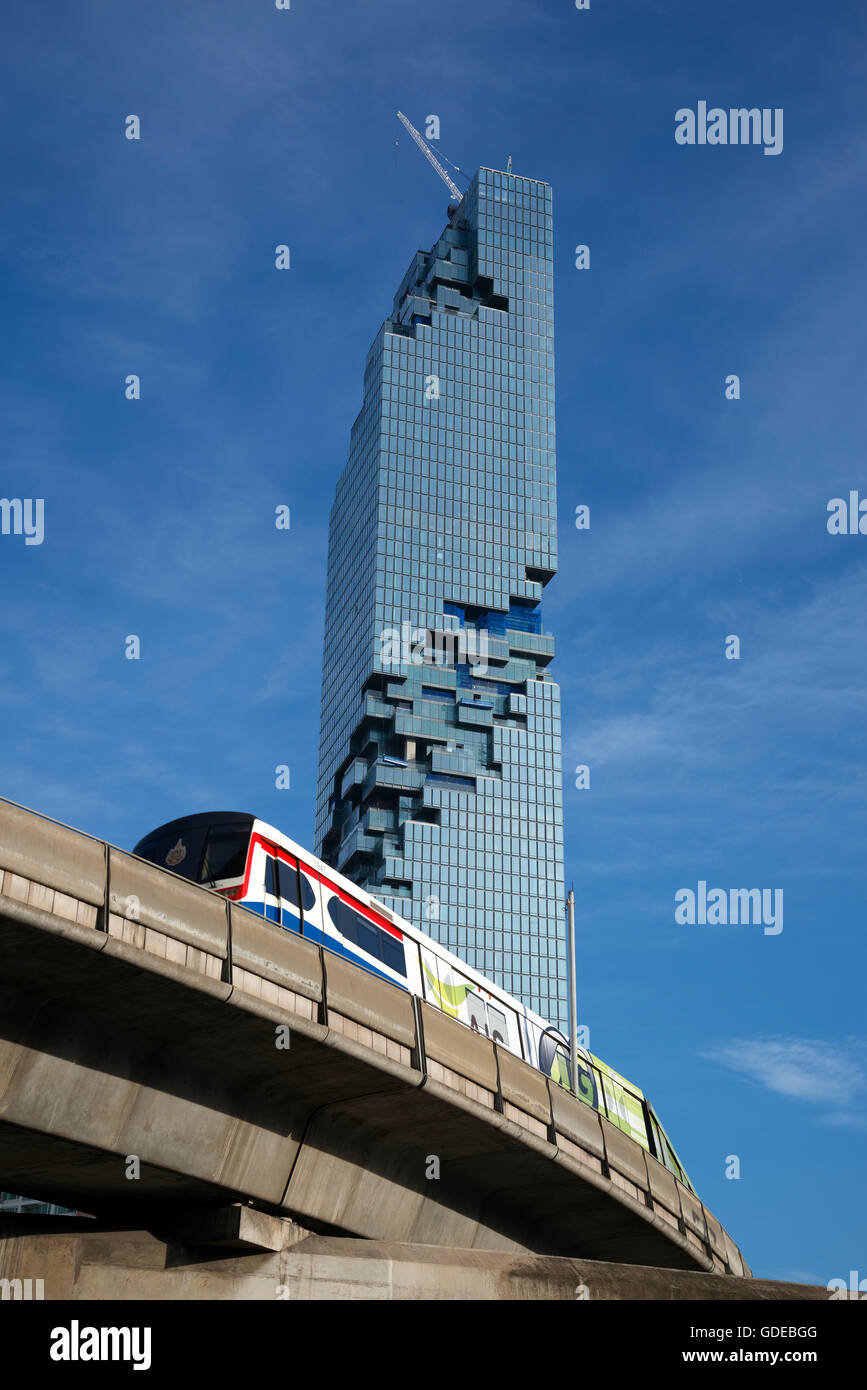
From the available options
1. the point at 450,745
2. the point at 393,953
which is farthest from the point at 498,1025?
the point at 450,745

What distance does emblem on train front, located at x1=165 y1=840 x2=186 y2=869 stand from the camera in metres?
25.2

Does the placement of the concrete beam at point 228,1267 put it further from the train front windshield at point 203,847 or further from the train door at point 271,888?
the train front windshield at point 203,847

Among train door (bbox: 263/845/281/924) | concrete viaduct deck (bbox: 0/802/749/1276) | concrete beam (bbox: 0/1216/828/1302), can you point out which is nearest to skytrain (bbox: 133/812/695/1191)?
train door (bbox: 263/845/281/924)

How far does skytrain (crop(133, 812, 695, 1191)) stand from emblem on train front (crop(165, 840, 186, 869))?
23mm

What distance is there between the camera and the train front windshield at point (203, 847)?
24.2 m

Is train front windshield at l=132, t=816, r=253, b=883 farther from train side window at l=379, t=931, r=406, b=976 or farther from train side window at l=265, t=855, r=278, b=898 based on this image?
train side window at l=379, t=931, r=406, b=976

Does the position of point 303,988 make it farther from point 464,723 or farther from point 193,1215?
point 464,723

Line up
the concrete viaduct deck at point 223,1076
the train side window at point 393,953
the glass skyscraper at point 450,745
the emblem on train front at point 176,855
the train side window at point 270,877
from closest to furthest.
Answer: the concrete viaduct deck at point 223,1076 < the train side window at point 270,877 < the emblem on train front at point 176,855 < the train side window at point 393,953 < the glass skyscraper at point 450,745

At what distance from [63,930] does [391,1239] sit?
32.5 feet

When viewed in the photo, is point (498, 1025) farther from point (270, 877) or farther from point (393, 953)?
point (270, 877)

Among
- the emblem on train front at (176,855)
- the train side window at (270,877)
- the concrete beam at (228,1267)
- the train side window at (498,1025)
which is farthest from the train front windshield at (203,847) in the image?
A: the concrete beam at (228,1267)

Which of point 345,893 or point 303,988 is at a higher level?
point 345,893

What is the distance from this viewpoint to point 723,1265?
3378cm
